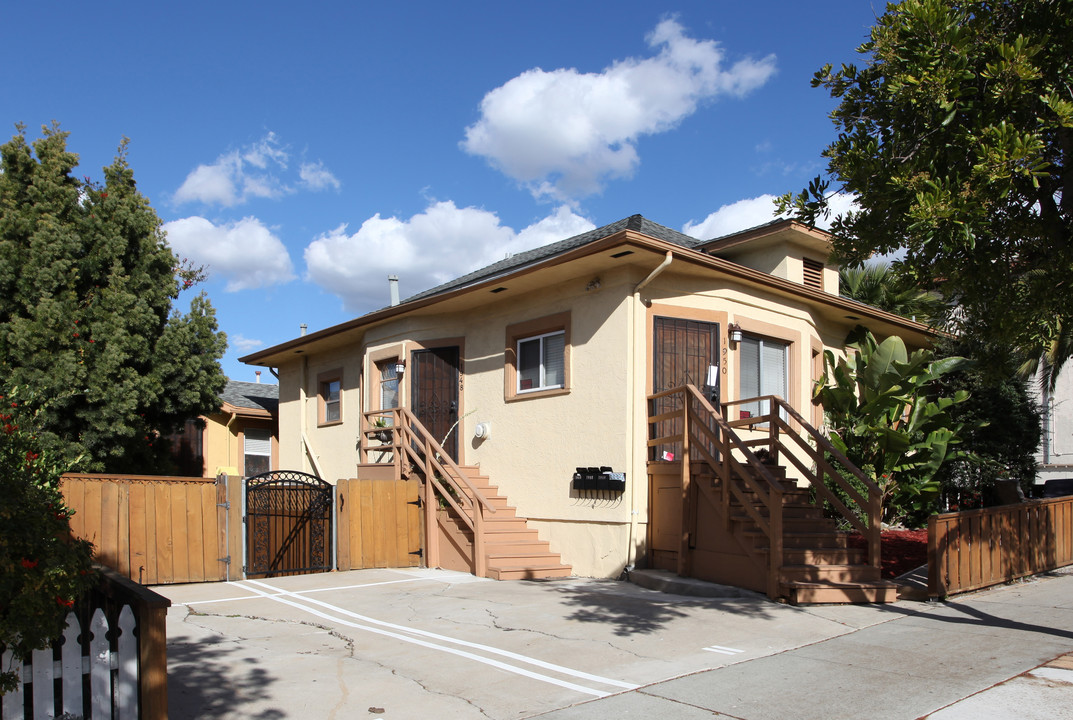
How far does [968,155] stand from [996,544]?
A: 5.68m

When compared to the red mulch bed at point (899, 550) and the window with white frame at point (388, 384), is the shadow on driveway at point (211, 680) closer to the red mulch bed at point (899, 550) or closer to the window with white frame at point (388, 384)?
the red mulch bed at point (899, 550)

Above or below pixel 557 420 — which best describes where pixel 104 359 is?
above

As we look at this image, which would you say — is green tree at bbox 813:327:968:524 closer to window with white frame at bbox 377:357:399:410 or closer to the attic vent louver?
the attic vent louver

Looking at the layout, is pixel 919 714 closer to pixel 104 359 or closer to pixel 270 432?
pixel 104 359

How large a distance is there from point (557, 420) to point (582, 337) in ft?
4.58

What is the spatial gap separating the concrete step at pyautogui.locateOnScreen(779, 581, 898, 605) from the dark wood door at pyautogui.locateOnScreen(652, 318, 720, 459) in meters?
3.16

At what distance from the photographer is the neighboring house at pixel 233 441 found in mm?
21484

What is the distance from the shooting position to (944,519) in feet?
31.2

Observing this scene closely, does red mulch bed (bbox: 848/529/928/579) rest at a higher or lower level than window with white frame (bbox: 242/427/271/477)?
lower

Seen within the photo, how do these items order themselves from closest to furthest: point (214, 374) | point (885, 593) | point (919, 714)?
point (919, 714) → point (885, 593) → point (214, 374)

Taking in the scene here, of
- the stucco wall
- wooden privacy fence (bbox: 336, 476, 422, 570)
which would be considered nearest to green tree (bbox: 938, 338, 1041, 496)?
the stucco wall

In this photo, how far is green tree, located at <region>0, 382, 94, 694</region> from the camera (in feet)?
13.0

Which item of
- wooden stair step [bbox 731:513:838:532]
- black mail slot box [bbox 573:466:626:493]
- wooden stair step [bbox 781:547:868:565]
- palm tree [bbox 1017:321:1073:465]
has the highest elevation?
palm tree [bbox 1017:321:1073:465]

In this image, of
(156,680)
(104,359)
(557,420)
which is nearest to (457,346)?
(557,420)
